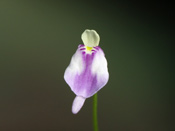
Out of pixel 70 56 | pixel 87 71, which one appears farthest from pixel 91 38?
pixel 70 56

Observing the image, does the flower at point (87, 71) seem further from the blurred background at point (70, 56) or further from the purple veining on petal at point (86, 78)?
the blurred background at point (70, 56)

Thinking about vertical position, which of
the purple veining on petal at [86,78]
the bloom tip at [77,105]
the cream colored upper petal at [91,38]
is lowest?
the bloom tip at [77,105]

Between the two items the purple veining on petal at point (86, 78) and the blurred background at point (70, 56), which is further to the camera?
the blurred background at point (70, 56)

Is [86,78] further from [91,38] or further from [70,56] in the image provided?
[70,56]

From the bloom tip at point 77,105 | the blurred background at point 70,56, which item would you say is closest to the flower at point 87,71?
the bloom tip at point 77,105
